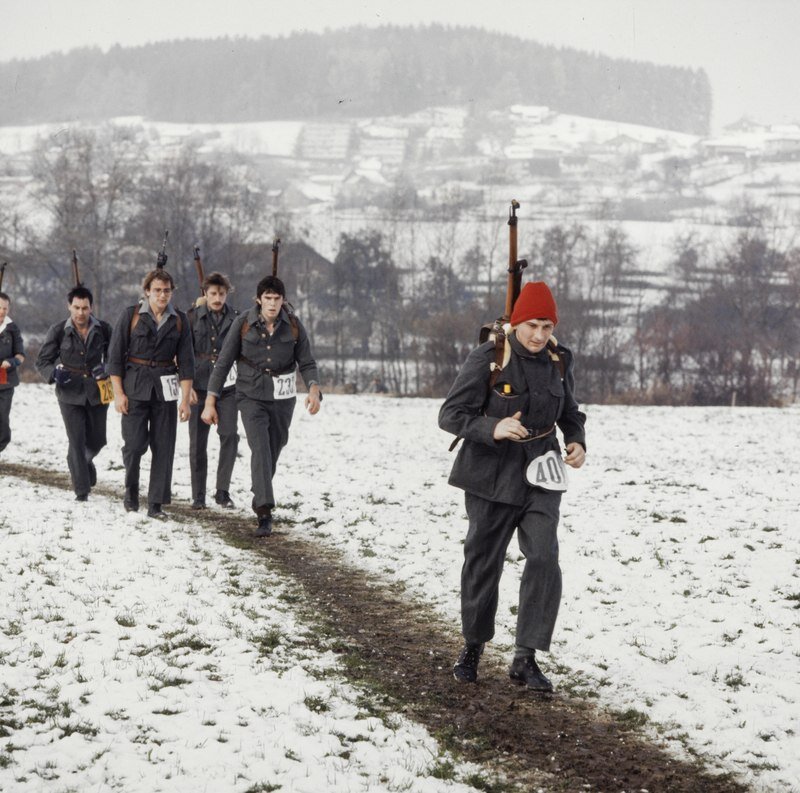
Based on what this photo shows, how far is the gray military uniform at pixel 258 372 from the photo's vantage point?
399 inches

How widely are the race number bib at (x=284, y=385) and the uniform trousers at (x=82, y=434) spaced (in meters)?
2.33

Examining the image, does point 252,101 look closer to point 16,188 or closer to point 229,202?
point 16,188

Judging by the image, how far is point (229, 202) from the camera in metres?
65.6

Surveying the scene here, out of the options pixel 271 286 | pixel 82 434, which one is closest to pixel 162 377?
pixel 271 286

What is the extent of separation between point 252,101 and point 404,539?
637 feet

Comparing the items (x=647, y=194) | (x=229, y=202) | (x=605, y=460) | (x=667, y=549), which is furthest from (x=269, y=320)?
(x=647, y=194)

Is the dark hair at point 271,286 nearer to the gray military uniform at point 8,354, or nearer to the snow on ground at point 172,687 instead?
the snow on ground at point 172,687

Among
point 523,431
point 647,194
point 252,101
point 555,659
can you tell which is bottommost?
point 555,659

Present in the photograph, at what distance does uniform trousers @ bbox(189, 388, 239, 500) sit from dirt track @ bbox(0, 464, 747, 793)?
3656 millimetres

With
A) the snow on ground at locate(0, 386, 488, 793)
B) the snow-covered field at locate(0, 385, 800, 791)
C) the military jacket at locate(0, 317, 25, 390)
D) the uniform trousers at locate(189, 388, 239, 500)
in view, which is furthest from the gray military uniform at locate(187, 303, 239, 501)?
the military jacket at locate(0, 317, 25, 390)

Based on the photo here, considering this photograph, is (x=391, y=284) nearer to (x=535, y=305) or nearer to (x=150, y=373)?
(x=150, y=373)

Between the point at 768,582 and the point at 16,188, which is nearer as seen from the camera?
the point at 768,582

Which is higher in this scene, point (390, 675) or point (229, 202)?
point (229, 202)

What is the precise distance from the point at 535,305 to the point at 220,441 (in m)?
6.68
